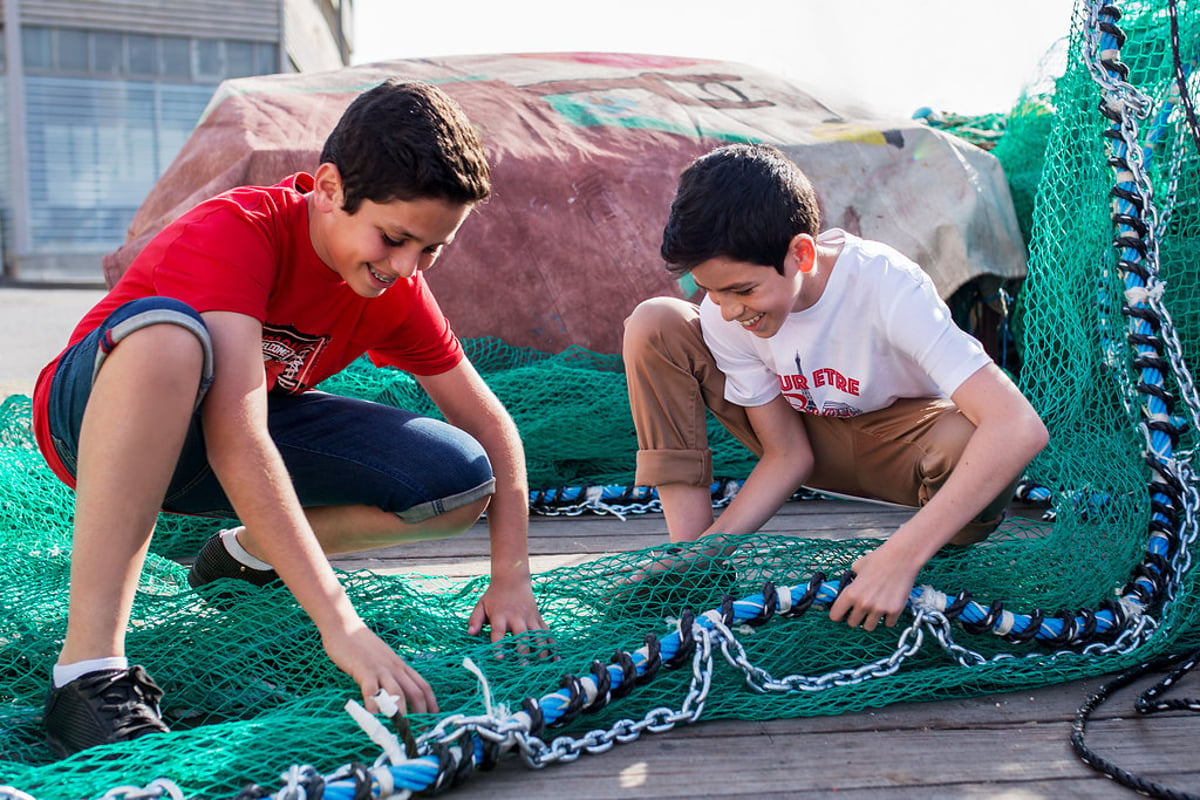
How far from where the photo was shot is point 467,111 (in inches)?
160

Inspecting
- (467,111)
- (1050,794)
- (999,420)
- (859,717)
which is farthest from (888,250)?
(467,111)

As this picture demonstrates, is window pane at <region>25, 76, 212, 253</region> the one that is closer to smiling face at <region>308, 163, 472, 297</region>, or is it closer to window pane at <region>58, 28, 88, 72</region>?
window pane at <region>58, 28, 88, 72</region>

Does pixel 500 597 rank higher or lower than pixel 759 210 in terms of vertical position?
lower

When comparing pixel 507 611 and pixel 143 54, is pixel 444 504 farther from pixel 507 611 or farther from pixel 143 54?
pixel 143 54

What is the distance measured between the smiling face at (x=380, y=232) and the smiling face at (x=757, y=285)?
1.54 ft

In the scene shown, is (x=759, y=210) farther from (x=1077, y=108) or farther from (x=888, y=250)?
(x=1077, y=108)

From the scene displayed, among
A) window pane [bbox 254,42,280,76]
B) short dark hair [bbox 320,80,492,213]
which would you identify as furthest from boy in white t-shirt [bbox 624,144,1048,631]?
window pane [bbox 254,42,280,76]

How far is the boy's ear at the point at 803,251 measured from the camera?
1931 millimetres

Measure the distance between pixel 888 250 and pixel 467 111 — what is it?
239 cm

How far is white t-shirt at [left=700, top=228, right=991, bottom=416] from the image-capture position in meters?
1.88

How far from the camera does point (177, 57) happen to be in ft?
46.3

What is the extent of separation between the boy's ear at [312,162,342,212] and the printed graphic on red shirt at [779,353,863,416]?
0.89m

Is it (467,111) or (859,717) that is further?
(467,111)

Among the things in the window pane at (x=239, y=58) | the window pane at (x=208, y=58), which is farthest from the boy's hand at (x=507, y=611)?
the window pane at (x=208, y=58)
